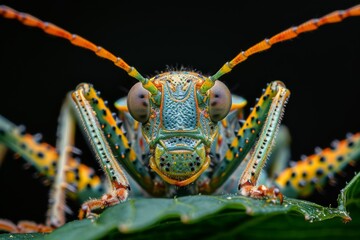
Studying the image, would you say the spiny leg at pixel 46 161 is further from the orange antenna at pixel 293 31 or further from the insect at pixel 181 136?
the orange antenna at pixel 293 31

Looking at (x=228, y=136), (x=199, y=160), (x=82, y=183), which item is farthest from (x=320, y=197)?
(x=199, y=160)

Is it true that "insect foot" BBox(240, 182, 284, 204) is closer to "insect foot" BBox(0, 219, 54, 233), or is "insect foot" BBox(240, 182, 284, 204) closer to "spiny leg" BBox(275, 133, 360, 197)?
"insect foot" BBox(0, 219, 54, 233)

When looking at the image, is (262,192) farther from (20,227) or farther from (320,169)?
(320,169)

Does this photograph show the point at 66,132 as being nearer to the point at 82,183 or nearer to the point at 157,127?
the point at 82,183

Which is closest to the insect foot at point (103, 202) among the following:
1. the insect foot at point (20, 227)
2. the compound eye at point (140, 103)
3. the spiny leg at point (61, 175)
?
the compound eye at point (140, 103)

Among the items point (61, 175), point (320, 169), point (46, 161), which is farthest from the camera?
point (320, 169)

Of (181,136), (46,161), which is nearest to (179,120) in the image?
(181,136)
